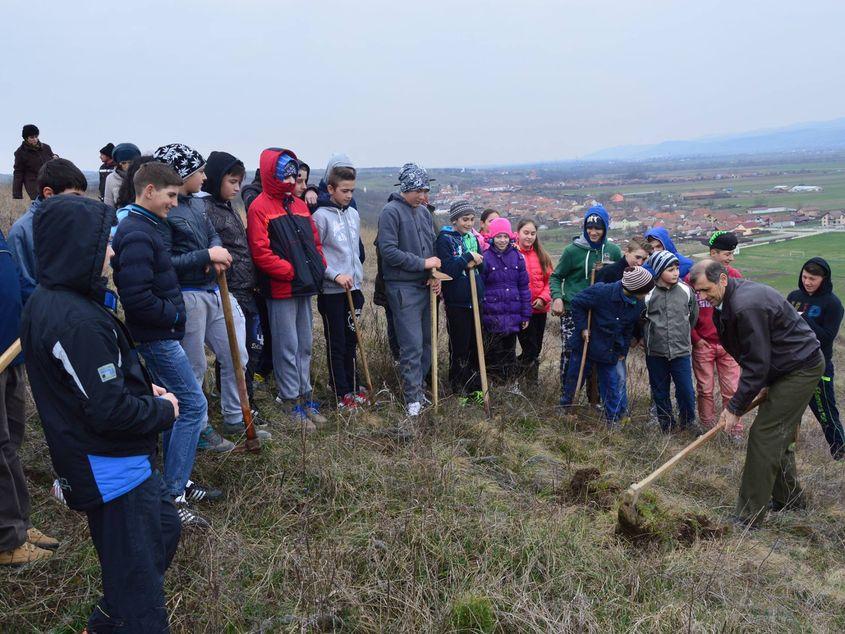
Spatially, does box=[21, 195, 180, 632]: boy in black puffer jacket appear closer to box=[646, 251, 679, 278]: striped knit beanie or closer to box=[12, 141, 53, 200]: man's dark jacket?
box=[646, 251, 679, 278]: striped knit beanie

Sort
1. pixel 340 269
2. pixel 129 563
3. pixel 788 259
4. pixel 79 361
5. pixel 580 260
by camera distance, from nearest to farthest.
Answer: pixel 79 361
pixel 129 563
pixel 340 269
pixel 580 260
pixel 788 259

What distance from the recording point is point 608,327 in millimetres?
5602

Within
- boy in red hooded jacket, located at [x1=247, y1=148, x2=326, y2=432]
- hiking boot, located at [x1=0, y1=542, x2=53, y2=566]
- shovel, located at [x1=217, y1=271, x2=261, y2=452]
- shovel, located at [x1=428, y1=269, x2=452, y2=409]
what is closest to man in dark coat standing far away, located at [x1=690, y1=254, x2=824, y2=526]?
shovel, located at [x1=428, y1=269, x2=452, y2=409]

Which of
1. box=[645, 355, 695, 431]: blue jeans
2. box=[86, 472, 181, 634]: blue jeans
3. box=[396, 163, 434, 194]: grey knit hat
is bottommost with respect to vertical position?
box=[645, 355, 695, 431]: blue jeans

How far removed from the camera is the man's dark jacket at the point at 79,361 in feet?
7.06

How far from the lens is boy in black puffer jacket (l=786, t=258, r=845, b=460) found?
5773 millimetres

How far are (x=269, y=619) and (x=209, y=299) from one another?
2.02m

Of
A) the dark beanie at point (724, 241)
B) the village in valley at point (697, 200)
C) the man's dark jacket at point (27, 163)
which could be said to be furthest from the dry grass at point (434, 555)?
the village in valley at point (697, 200)

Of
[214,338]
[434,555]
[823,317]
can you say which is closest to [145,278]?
[214,338]

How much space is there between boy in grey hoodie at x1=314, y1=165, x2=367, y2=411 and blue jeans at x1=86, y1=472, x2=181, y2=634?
8.79 feet

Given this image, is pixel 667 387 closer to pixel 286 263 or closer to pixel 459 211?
pixel 459 211

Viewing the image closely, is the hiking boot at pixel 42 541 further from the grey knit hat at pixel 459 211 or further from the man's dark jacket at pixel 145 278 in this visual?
the grey knit hat at pixel 459 211

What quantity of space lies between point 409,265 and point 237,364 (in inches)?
71.7

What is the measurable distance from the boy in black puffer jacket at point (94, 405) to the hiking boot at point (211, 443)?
6.02 feet
